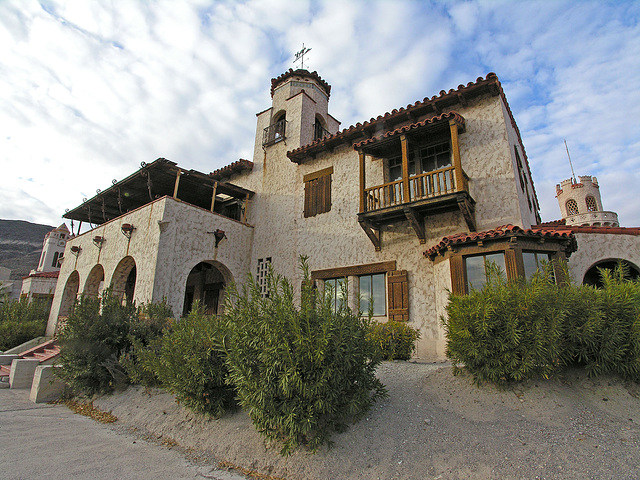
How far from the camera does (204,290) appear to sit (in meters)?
15.3

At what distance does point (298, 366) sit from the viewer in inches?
145

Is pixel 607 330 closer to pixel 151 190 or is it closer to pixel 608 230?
pixel 608 230

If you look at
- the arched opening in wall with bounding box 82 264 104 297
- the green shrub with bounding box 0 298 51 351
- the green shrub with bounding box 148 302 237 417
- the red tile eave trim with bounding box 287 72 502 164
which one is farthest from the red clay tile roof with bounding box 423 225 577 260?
the green shrub with bounding box 0 298 51 351

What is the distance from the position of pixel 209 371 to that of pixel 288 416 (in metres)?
1.76

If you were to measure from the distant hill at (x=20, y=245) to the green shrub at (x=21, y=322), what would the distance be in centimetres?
3920

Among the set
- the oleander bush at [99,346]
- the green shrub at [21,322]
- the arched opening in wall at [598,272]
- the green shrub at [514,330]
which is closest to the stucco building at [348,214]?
the green shrub at [21,322]

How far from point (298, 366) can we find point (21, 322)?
17050mm

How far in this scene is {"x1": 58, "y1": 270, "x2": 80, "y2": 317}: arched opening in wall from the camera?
15.9 m

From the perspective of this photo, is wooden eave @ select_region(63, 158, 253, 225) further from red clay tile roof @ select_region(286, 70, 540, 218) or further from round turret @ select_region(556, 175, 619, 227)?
round turret @ select_region(556, 175, 619, 227)

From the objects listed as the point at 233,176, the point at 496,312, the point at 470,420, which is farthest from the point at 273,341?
the point at 233,176

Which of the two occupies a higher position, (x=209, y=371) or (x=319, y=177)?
(x=319, y=177)

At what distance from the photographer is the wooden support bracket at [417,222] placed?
9352 millimetres

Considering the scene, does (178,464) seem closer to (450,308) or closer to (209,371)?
(209,371)

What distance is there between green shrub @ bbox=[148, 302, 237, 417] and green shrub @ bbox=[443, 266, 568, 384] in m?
3.41
